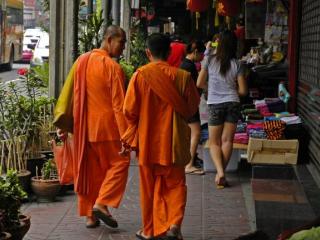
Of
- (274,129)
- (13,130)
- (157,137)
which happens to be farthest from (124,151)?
(274,129)

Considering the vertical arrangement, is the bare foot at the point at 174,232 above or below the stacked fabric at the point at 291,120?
below

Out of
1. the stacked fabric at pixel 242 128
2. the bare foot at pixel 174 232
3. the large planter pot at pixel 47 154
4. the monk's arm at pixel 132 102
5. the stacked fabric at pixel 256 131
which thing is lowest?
the bare foot at pixel 174 232

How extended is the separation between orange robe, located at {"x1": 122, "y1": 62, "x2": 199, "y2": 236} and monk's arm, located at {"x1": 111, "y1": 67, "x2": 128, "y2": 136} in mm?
179

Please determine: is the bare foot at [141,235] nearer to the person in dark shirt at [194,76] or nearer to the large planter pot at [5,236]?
the large planter pot at [5,236]

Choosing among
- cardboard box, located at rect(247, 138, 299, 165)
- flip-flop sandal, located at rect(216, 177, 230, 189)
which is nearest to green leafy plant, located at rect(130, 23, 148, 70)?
flip-flop sandal, located at rect(216, 177, 230, 189)

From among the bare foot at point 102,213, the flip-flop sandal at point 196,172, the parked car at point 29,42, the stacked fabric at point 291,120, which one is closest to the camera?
the bare foot at point 102,213

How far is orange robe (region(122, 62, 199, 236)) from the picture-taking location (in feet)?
18.9

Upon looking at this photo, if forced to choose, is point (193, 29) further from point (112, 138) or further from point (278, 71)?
point (112, 138)

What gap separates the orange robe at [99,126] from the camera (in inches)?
244

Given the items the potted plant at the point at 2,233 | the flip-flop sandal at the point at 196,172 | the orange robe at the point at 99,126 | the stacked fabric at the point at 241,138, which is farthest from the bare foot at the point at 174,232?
the flip-flop sandal at the point at 196,172

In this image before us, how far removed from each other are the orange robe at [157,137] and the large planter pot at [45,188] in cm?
185

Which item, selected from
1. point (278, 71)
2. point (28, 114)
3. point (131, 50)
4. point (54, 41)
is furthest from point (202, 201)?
point (131, 50)

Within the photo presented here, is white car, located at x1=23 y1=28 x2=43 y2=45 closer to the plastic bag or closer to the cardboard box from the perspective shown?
the cardboard box

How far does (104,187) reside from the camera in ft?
20.5
